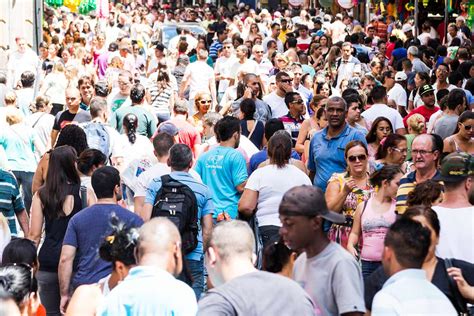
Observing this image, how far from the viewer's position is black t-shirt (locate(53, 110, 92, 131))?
13880mm

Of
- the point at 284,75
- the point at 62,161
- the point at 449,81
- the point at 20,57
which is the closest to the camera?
the point at 62,161

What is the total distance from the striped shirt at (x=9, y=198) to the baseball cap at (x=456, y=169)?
3768 millimetres

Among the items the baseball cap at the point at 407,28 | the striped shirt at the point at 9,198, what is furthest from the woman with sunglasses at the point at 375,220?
the baseball cap at the point at 407,28

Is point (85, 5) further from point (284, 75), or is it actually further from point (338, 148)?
point (338, 148)

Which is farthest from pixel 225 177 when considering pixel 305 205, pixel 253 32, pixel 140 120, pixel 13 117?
pixel 253 32

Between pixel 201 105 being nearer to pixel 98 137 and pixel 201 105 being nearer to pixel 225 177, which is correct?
pixel 98 137

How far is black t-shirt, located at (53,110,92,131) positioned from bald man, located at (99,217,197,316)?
25.5 ft

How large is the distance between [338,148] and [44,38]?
22.0m

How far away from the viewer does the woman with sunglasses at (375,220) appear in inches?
342

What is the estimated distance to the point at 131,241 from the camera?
6.71 m

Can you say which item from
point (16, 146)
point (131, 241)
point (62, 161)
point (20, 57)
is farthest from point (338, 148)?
point (20, 57)

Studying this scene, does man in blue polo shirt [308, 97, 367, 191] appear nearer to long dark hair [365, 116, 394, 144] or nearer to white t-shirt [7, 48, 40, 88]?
long dark hair [365, 116, 394, 144]

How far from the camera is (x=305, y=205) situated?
6.22 m

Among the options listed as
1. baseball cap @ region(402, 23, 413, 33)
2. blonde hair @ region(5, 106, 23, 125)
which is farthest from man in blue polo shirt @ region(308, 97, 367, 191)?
baseball cap @ region(402, 23, 413, 33)
